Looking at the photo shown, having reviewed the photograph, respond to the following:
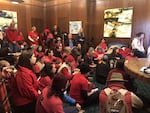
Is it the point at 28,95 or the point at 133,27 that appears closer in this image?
the point at 28,95

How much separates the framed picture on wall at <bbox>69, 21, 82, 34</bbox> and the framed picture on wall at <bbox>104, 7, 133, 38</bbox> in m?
1.42

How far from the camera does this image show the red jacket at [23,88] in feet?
7.54

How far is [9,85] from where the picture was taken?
8.29 ft

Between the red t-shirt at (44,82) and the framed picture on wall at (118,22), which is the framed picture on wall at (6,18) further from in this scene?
the red t-shirt at (44,82)

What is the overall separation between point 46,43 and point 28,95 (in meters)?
6.13

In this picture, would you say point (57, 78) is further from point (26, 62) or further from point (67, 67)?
point (67, 67)

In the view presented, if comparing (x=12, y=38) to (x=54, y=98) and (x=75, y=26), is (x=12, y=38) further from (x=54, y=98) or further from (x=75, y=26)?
(x=54, y=98)

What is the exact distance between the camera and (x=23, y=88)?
2318mm

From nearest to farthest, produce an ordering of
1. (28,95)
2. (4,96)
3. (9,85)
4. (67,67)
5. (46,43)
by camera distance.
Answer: (4,96) → (28,95) → (9,85) → (67,67) → (46,43)

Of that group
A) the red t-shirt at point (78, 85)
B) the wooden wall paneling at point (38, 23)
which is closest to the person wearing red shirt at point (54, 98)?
the red t-shirt at point (78, 85)

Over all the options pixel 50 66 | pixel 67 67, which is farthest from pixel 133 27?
pixel 50 66

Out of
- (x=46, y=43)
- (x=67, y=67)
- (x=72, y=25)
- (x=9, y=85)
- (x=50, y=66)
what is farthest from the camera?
(x=72, y=25)

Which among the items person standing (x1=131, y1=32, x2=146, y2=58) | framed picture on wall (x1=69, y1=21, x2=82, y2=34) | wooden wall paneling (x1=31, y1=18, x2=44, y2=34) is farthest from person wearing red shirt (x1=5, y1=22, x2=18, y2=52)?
person standing (x1=131, y1=32, x2=146, y2=58)

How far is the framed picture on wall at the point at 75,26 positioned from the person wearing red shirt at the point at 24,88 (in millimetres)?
6644
